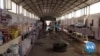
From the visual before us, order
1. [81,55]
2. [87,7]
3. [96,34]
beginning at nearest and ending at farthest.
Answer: [81,55]
[96,34]
[87,7]

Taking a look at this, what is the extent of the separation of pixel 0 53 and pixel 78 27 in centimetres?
1733

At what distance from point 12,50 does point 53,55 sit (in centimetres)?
526

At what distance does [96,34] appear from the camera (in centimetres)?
1680

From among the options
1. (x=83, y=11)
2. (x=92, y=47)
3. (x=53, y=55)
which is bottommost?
(x=53, y=55)

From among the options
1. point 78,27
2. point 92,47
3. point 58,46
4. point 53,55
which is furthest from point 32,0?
point 92,47

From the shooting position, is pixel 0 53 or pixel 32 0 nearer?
pixel 0 53

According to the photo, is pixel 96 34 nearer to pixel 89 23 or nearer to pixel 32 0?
pixel 89 23

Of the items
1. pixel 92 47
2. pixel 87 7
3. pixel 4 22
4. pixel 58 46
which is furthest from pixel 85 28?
pixel 4 22

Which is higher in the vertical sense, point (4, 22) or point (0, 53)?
point (4, 22)

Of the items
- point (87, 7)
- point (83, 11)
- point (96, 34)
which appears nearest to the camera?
point (96, 34)

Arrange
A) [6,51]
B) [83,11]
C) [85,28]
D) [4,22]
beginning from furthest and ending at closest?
[83,11]
[85,28]
[4,22]
[6,51]

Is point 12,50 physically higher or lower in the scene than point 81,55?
higher

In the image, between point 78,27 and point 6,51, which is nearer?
point 6,51

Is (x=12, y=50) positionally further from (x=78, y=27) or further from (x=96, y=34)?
(x=78, y=27)
